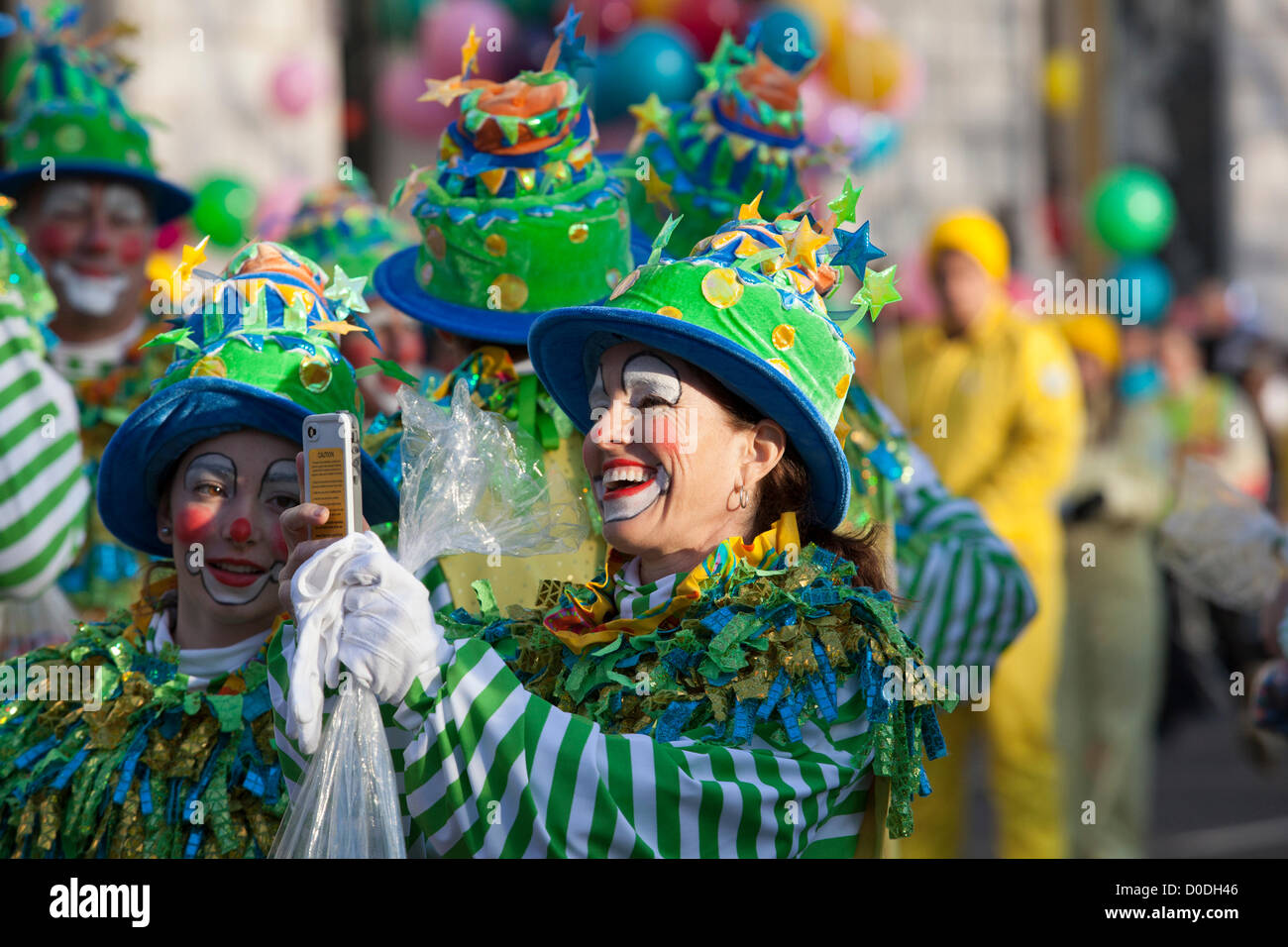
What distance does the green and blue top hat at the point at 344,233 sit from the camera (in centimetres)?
539

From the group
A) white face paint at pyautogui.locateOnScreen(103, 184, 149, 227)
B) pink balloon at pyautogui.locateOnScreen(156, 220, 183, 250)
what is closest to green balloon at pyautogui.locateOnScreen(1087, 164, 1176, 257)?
pink balloon at pyautogui.locateOnScreen(156, 220, 183, 250)

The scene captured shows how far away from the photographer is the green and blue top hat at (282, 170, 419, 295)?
17.7 ft

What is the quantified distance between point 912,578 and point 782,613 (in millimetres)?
1730

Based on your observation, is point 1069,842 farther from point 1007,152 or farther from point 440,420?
point 1007,152

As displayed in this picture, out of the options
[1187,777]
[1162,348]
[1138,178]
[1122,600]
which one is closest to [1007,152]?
[1138,178]

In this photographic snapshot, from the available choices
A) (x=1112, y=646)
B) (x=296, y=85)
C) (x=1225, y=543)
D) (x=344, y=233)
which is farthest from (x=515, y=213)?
(x=296, y=85)

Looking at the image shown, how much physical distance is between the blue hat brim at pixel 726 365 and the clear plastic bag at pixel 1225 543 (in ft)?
4.88

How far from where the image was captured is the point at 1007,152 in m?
12.7

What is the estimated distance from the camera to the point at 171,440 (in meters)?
2.95

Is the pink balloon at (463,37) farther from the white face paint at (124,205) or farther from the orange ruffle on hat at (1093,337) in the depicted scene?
the white face paint at (124,205)

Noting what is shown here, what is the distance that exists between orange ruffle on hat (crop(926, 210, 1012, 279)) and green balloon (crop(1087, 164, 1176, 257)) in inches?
171

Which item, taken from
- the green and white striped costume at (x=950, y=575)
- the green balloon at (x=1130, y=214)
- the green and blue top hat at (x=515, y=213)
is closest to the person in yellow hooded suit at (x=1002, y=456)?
the green and white striped costume at (x=950, y=575)

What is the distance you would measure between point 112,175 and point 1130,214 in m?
7.27

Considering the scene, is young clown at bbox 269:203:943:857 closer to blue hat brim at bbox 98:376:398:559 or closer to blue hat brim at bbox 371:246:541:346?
blue hat brim at bbox 98:376:398:559
